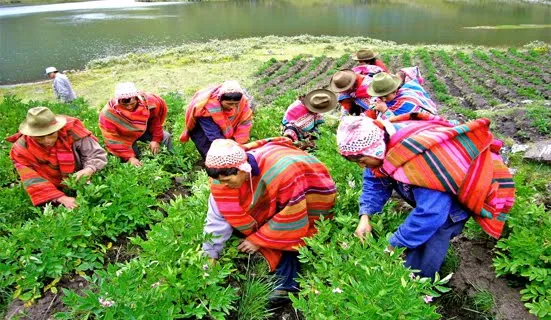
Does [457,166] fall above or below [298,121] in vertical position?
above

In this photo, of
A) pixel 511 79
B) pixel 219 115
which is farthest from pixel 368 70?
pixel 511 79

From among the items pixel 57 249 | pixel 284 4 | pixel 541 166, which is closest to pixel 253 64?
pixel 541 166

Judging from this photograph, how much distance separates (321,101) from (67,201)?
3067mm

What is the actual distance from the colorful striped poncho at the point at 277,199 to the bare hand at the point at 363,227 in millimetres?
365

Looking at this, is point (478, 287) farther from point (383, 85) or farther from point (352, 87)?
point (352, 87)

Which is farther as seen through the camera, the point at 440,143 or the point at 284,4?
the point at 284,4

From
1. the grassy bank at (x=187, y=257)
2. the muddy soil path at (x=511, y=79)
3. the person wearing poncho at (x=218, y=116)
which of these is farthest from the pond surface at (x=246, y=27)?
the grassy bank at (x=187, y=257)

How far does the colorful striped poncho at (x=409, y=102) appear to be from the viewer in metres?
4.50

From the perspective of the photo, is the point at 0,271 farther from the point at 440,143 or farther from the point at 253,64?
the point at 253,64

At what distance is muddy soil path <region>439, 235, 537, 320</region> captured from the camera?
2697mm

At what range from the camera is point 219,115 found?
494cm

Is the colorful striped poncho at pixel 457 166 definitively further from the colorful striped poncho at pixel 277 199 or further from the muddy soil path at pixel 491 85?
the muddy soil path at pixel 491 85

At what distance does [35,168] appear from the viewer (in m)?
4.20

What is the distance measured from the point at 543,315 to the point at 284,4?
54.1 metres
